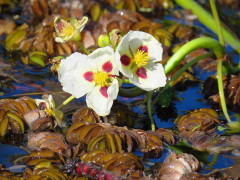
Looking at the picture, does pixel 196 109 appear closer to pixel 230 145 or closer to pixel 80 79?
pixel 230 145

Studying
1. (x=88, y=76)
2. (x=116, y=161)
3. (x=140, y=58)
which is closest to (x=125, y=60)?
(x=140, y=58)

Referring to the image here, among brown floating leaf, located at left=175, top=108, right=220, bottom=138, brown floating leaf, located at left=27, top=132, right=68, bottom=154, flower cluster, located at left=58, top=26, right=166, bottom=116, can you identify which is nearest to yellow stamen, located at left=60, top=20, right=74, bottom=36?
flower cluster, located at left=58, top=26, right=166, bottom=116

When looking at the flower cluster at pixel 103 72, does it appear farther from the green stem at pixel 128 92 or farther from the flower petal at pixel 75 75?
the green stem at pixel 128 92

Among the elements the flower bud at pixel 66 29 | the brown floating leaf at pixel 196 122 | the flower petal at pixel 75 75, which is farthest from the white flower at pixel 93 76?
the brown floating leaf at pixel 196 122

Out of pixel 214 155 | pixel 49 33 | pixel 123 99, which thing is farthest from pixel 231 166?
pixel 49 33

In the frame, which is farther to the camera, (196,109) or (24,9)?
(24,9)

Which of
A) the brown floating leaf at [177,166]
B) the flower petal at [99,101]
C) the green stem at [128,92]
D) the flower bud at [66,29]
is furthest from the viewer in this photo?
the green stem at [128,92]
